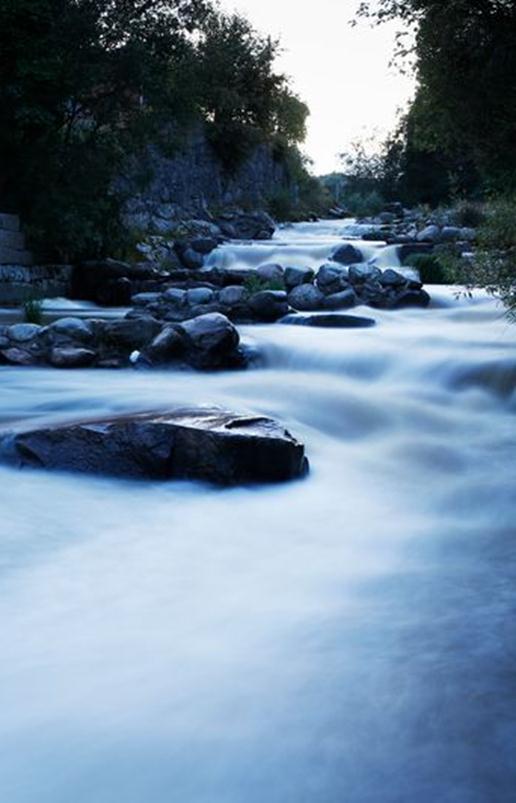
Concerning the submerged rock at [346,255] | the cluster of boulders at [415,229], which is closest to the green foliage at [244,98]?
the cluster of boulders at [415,229]

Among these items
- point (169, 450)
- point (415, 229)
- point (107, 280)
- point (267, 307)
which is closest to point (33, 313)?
point (267, 307)

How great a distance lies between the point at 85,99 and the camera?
45.4 feet

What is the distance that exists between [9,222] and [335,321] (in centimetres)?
639

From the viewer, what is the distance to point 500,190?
10.5 meters

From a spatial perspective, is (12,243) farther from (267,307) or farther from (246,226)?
(246,226)

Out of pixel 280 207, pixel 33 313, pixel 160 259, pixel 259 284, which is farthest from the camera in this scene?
pixel 280 207

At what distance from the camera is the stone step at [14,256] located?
44.5 feet

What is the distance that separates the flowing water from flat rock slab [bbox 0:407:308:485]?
0.11 meters

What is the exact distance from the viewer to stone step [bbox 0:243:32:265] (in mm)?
13555

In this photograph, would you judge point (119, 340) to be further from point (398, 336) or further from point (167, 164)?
point (167, 164)

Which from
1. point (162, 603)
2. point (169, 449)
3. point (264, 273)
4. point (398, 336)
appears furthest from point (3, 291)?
point (162, 603)

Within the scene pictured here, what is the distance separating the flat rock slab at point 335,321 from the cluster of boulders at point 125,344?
85.6 inches

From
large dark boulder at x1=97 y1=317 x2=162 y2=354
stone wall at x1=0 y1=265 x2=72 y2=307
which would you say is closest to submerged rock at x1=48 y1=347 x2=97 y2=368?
large dark boulder at x1=97 y1=317 x2=162 y2=354

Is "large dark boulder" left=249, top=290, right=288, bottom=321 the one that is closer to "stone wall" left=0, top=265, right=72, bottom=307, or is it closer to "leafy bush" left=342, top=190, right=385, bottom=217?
"stone wall" left=0, top=265, right=72, bottom=307
